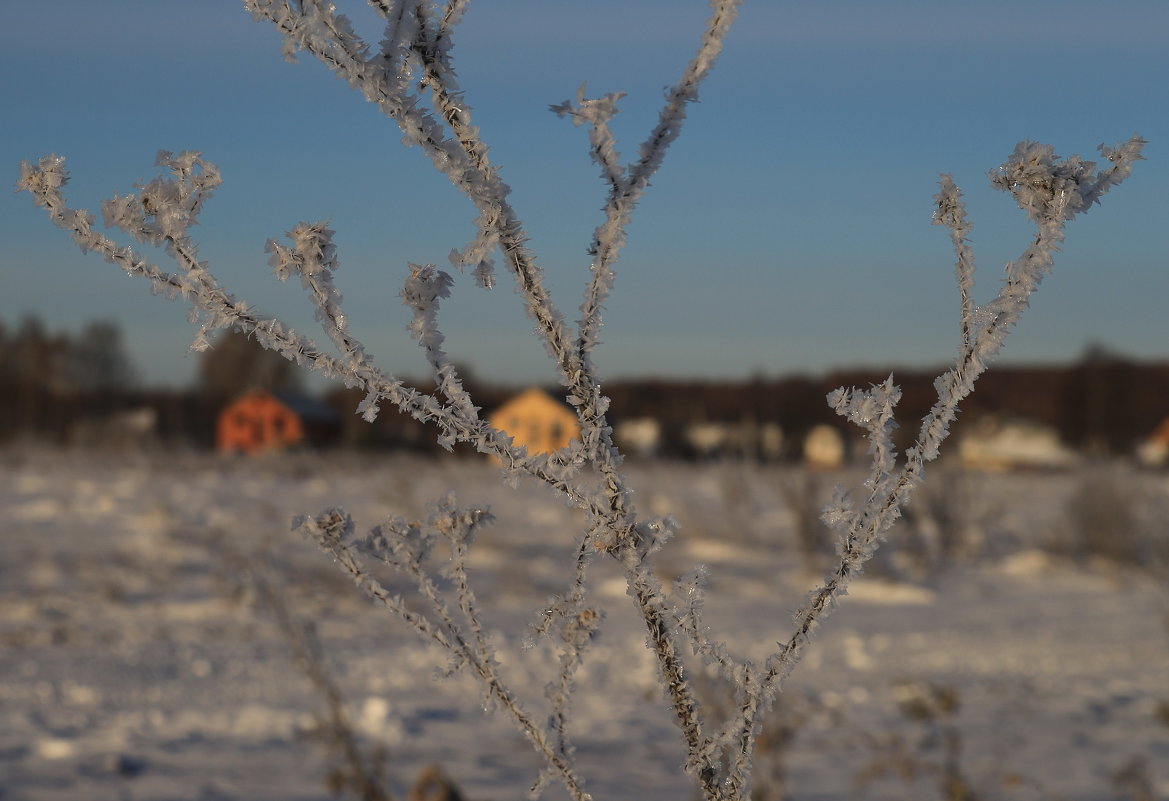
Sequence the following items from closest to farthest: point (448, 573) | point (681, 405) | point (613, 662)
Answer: point (448, 573), point (613, 662), point (681, 405)

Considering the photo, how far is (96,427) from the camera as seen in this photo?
32250mm

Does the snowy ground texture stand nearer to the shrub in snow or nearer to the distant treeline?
the shrub in snow

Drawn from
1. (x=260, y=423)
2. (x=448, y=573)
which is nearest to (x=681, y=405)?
(x=260, y=423)

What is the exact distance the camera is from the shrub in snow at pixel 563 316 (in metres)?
0.90

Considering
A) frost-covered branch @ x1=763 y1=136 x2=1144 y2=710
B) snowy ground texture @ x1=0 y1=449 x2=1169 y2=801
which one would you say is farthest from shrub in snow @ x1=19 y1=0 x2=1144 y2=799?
snowy ground texture @ x1=0 y1=449 x2=1169 y2=801

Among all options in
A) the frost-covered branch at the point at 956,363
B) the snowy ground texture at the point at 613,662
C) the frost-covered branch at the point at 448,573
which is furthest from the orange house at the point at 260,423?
the frost-covered branch at the point at 956,363

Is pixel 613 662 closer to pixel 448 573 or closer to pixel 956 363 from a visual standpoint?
pixel 448 573

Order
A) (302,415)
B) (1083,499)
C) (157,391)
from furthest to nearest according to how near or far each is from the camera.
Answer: (157,391) → (302,415) → (1083,499)

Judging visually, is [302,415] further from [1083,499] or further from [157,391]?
[1083,499]

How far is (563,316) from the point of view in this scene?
37.3 inches

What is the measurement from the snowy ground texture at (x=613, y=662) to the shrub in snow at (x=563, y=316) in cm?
211

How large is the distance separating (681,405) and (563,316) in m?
33.9

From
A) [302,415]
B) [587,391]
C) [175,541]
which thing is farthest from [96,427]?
[587,391]

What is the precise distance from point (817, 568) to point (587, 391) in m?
10.2
